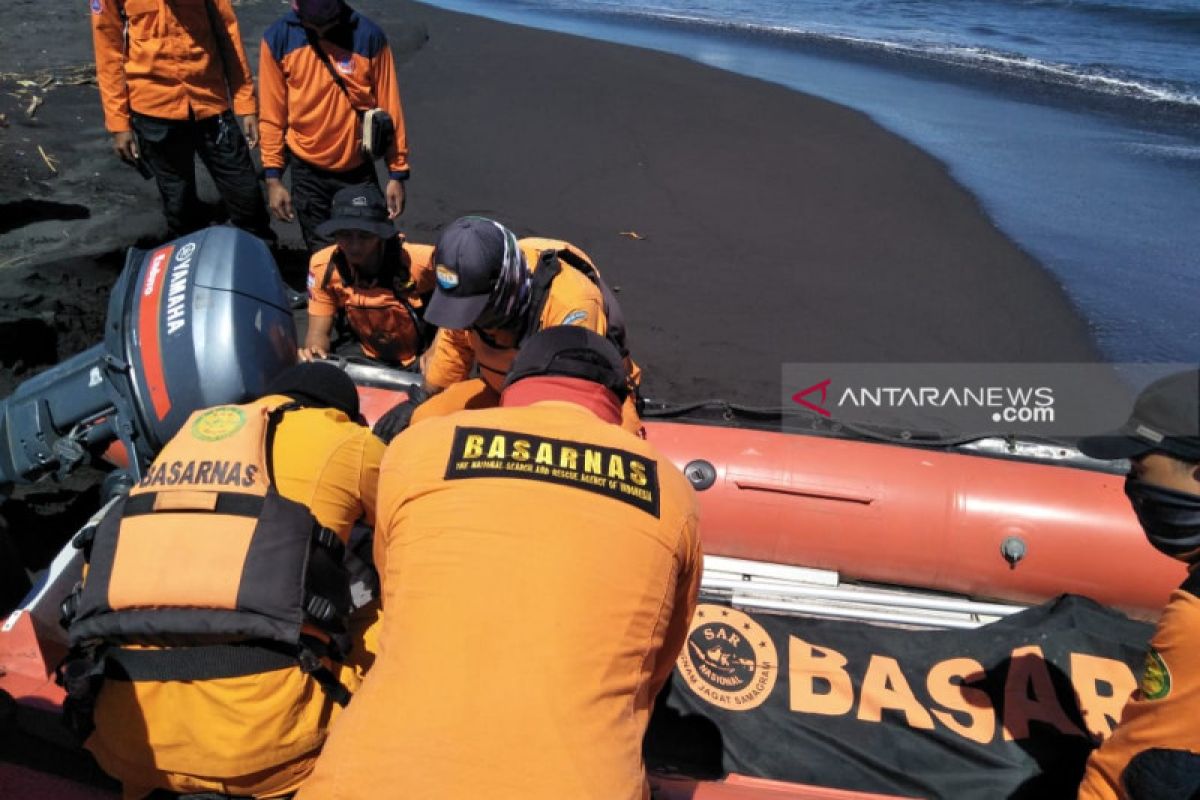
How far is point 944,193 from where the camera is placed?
6184 mm

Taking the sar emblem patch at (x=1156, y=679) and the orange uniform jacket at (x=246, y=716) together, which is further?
the orange uniform jacket at (x=246, y=716)

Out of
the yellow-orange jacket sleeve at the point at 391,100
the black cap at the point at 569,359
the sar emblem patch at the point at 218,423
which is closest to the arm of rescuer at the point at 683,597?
the black cap at the point at 569,359

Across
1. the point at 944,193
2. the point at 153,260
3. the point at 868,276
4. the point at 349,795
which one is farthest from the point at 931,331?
the point at 349,795

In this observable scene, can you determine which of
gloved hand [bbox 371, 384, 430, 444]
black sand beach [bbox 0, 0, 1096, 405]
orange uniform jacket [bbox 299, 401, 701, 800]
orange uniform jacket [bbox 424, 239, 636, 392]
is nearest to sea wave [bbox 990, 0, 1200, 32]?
black sand beach [bbox 0, 0, 1096, 405]

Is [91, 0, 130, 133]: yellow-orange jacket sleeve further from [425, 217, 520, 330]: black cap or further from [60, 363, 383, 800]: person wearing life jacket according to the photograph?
[60, 363, 383, 800]: person wearing life jacket

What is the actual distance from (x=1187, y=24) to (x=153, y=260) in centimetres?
1496

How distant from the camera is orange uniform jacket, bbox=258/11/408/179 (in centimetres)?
326

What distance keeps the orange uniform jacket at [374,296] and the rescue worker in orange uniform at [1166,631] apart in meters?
2.19

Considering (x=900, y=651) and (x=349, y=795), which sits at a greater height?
(x=349, y=795)

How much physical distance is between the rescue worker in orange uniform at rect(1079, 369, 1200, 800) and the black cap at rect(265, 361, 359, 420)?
1457 mm

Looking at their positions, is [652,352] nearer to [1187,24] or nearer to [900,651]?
[900,651]

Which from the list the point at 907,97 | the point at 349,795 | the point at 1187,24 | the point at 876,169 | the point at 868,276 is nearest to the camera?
the point at 349,795

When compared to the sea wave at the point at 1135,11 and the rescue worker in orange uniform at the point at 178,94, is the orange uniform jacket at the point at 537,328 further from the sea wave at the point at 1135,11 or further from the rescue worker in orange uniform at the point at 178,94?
the sea wave at the point at 1135,11

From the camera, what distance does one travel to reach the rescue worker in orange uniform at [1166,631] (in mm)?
1205
